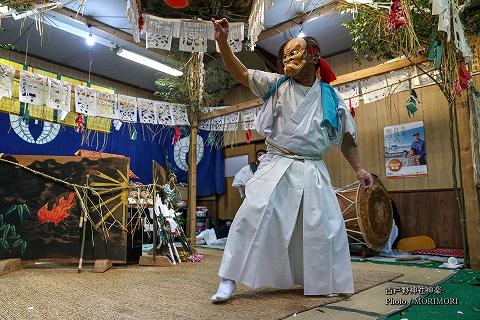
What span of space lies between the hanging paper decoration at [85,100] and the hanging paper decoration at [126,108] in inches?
15.8

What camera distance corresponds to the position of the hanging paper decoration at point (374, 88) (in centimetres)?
461

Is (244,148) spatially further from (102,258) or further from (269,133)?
(269,133)

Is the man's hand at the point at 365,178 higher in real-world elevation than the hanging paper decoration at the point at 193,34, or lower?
lower

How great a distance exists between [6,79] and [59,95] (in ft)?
2.23

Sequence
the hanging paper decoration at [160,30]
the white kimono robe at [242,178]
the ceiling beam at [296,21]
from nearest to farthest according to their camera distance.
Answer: the hanging paper decoration at [160,30]
the ceiling beam at [296,21]
the white kimono robe at [242,178]

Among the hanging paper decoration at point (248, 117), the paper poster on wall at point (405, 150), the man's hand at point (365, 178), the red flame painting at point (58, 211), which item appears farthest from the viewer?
the hanging paper decoration at point (248, 117)

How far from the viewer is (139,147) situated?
7.73 meters

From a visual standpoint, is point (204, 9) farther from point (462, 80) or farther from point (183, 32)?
point (462, 80)

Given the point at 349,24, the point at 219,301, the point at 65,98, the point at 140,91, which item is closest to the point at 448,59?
the point at 349,24

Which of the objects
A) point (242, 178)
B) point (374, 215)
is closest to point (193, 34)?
point (374, 215)

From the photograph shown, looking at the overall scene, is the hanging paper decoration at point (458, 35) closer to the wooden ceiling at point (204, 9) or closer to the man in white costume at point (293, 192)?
the man in white costume at point (293, 192)

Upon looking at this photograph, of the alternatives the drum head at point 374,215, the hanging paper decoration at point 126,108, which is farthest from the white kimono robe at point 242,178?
the drum head at point 374,215

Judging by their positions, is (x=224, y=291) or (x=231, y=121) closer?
(x=224, y=291)

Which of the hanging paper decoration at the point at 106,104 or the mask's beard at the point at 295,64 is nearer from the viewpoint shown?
the mask's beard at the point at 295,64
